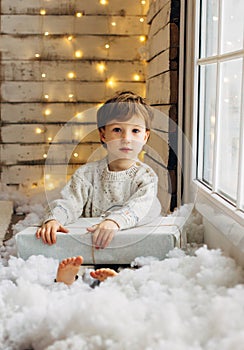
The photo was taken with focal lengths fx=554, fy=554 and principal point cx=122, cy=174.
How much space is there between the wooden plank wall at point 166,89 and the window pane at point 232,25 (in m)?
0.53

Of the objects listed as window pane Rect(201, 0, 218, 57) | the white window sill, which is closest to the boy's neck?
the white window sill

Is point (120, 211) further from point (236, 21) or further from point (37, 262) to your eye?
point (236, 21)

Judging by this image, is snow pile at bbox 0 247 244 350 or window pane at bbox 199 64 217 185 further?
window pane at bbox 199 64 217 185

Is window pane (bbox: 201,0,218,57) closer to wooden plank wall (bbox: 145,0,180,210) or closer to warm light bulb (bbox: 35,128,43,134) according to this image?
wooden plank wall (bbox: 145,0,180,210)

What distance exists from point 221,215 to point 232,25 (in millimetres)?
627

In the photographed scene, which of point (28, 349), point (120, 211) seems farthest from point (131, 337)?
point (120, 211)

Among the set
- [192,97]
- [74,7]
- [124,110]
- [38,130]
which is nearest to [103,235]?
[124,110]

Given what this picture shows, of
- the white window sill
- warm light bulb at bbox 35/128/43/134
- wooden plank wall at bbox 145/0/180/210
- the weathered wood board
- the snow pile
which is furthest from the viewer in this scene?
warm light bulb at bbox 35/128/43/134

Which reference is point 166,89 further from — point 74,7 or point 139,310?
point 139,310

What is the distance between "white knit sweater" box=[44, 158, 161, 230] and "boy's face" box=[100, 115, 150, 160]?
0.08 meters

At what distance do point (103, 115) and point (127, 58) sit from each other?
1317 millimetres

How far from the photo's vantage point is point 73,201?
208 centimetres

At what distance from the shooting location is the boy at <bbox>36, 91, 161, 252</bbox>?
200 centimetres

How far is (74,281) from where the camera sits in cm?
163
